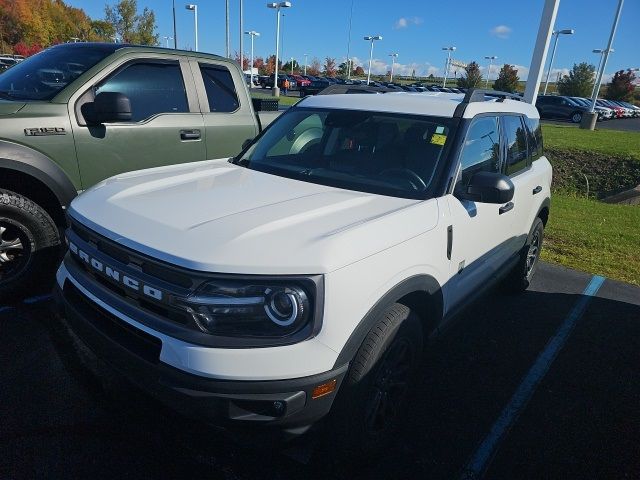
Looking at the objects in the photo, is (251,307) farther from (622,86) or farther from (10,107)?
(622,86)

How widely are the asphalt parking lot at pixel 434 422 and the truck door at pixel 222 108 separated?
2231 mm

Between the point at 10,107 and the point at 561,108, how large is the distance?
40010 millimetres

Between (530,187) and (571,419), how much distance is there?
2.02m

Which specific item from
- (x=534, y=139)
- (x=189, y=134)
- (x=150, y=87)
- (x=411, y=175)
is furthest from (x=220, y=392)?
(x=534, y=139)

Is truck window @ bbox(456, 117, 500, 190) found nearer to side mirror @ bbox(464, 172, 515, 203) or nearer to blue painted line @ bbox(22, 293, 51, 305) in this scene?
side mirror @ bbox(464, 172, 515, 203)

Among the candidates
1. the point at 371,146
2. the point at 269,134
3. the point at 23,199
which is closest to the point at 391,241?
the point at 371,146

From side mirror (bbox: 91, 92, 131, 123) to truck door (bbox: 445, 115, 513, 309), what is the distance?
264cm

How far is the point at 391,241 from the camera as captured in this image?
226 centimetres

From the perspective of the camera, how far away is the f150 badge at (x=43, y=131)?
3.57 metres

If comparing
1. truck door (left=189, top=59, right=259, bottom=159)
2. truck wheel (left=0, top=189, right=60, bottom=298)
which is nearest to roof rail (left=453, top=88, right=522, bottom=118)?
truck door (left=189, top=59, right=259, bottom=159)

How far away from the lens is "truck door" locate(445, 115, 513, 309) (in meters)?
2.89

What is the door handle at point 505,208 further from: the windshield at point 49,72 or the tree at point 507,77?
the tree at point 507,77

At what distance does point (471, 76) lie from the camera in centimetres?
6794

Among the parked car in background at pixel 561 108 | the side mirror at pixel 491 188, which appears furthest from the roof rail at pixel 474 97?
the parked car in background at pixel 561 108
